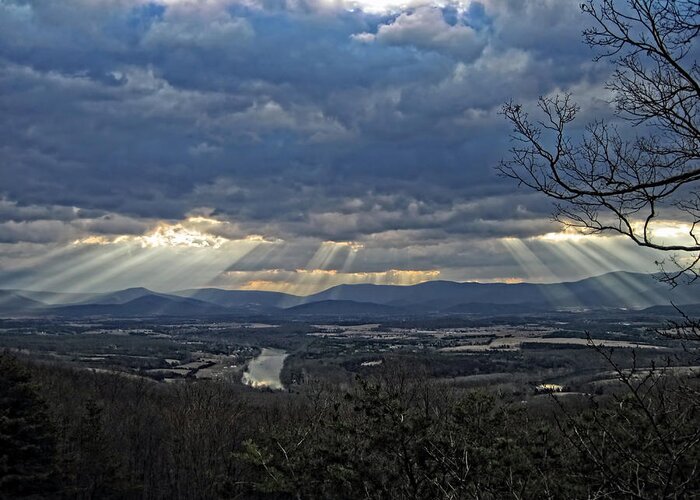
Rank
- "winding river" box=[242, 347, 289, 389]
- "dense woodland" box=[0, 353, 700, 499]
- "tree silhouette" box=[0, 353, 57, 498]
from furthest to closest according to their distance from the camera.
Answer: "winding river" box=[242, 347, 289, 389] → "tree silhouette" box=[0, 353, 57, 498] → "dense woodland" box=[0, 353, 700, 499]

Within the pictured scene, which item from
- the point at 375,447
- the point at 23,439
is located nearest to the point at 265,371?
the point at 23,439

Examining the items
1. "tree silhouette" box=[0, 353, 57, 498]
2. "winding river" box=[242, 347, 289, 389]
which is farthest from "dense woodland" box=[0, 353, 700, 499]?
"winding river" box=[242, 347, 289, 389]

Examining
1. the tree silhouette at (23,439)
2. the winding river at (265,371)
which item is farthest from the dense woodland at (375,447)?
the winding river at (265,371)

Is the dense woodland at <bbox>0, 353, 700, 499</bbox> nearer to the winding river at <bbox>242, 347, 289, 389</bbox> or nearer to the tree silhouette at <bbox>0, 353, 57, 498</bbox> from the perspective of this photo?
the tree silhouette at <bbox>0, 353, 57, 498</bbox>

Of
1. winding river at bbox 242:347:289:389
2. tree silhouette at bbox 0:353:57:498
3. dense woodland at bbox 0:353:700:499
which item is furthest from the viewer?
winding river at bbox 242:347:289:389

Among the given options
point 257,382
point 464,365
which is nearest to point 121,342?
point 257,382

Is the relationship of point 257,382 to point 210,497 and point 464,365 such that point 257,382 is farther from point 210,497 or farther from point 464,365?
point 210,497
